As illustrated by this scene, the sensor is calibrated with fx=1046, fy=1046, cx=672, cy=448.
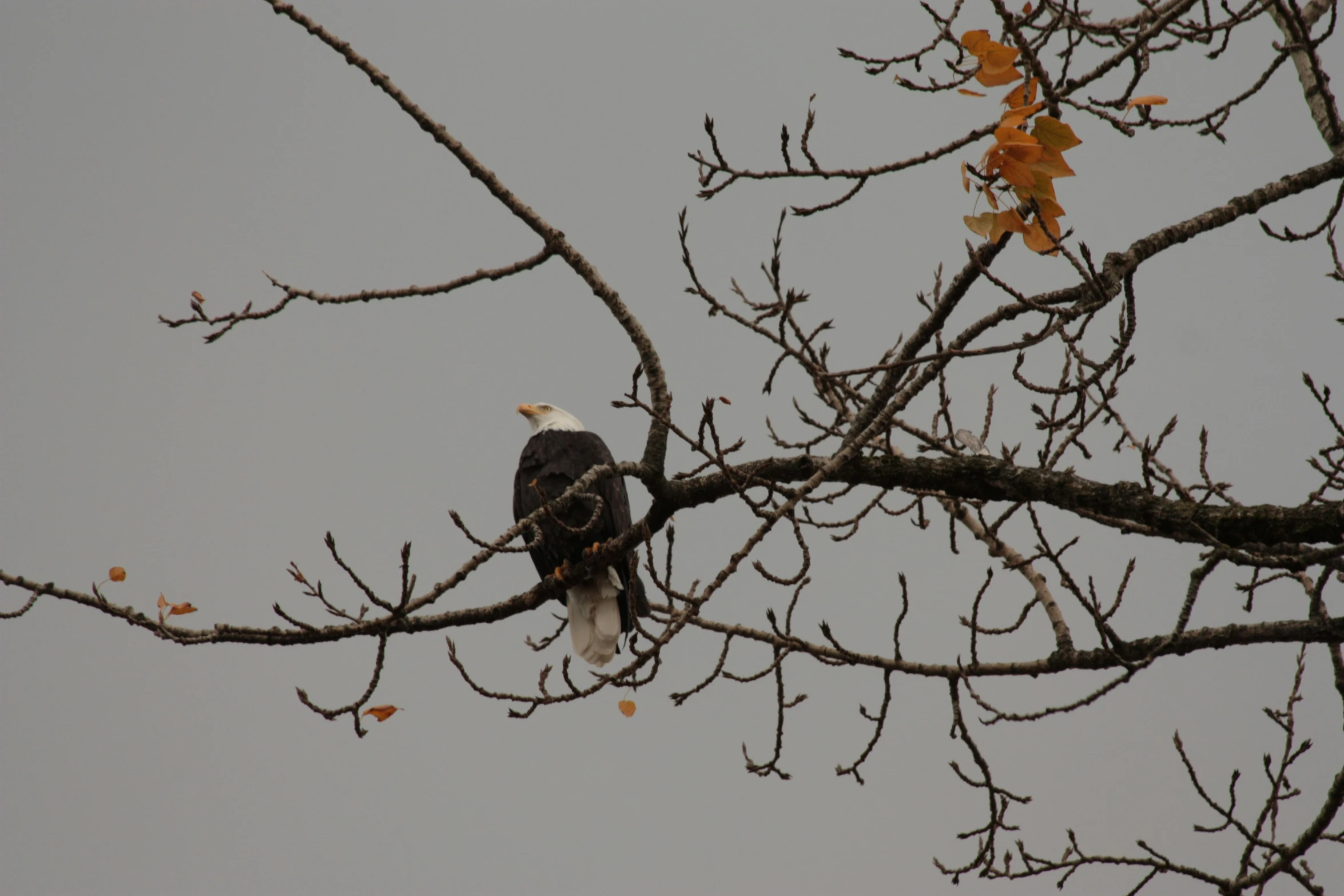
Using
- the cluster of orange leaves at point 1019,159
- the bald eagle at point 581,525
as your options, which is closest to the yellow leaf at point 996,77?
the cluster of orange leaves at point 1019,159

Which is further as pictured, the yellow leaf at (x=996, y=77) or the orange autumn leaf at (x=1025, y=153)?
the yellow leaf at (x=996, y=77)

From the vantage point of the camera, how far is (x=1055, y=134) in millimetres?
1801

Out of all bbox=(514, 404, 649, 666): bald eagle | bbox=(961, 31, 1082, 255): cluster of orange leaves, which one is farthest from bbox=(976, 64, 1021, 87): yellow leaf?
bbox=(514, 404, 649, 666): bald eagle

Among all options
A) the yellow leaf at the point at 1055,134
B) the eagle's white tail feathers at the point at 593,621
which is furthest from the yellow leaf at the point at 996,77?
the eagle's white tail feathers at the point at 593,621

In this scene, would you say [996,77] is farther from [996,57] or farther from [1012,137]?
Answer: [1012,137]

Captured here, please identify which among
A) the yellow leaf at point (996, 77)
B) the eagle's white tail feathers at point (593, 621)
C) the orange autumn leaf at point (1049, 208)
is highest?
the eagle's white tail feathers at point (593, 621)

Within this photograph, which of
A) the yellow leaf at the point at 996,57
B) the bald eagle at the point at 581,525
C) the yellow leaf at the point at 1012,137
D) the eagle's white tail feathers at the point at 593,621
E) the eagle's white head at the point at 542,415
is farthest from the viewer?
the eagle's white head at the point at 542,415

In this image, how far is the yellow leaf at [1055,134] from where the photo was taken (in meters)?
1.78

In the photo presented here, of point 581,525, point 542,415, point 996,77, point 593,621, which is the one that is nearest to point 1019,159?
point 996,77

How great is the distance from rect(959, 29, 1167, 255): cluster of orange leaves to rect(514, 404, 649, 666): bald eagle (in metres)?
2.65

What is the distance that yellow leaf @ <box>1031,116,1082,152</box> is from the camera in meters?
1.78

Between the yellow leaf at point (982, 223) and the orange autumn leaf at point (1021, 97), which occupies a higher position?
the orange autumn leaf at point (1021, 97)

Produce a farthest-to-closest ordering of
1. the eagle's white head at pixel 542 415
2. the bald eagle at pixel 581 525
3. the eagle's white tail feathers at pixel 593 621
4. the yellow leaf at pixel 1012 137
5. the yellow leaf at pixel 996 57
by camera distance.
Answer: the eagle's white head at pixel 542 415 < the eagle's white tail feathers at pixel 593 621 < the bald eagle at pixel 581 525 < the yellow leaf at pixel 996 57 < the yellow leaf at pixel 1012 137

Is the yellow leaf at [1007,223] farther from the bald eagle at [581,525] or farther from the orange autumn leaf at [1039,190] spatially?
the bald eagle at [581,525]
